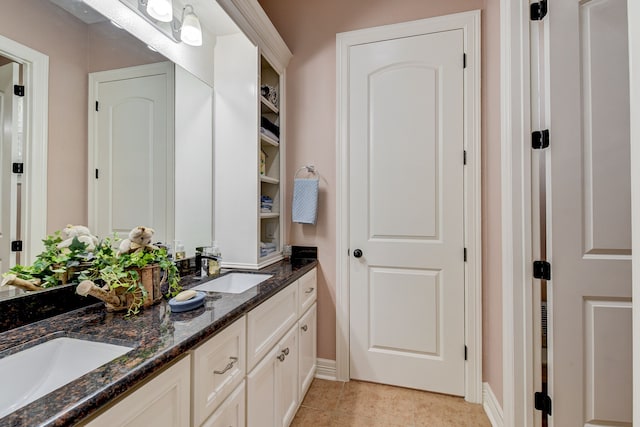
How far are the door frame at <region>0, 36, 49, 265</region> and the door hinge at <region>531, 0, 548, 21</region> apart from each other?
1983 millimetres

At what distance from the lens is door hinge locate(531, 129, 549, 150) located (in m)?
1.39

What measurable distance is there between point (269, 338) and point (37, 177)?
3.41 ft

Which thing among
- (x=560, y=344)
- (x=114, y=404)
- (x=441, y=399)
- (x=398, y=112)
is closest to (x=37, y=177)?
(x=114, y=404)

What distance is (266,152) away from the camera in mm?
2283

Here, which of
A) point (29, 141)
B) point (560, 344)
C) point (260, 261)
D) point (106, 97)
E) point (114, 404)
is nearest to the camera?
point (114, 404)

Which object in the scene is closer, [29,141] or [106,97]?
[29,141]

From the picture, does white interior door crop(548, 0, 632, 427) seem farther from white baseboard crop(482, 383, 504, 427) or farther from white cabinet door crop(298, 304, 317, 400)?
white cabinet door crop(298, 304, 317, 400)

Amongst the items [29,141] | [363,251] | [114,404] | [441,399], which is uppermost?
[29,141]

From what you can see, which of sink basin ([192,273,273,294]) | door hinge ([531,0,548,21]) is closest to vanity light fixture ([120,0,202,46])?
sink basin ([192,273,273,294])

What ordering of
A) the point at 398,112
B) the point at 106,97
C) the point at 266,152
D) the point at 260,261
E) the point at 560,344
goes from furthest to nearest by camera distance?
the point at 266,152 → the point at 398,112 → the point at 260,261 → the point at 560,344 → the point at 106,97

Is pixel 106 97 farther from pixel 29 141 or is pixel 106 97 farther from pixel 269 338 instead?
pixel 269 338

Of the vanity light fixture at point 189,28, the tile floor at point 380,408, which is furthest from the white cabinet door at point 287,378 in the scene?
the vanity light fixture at point 189,28

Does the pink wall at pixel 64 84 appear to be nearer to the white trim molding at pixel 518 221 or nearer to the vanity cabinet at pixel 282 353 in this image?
the vanity cabinet at pixel 282 353

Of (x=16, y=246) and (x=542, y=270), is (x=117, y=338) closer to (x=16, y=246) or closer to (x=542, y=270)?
(x=16, y=246)
